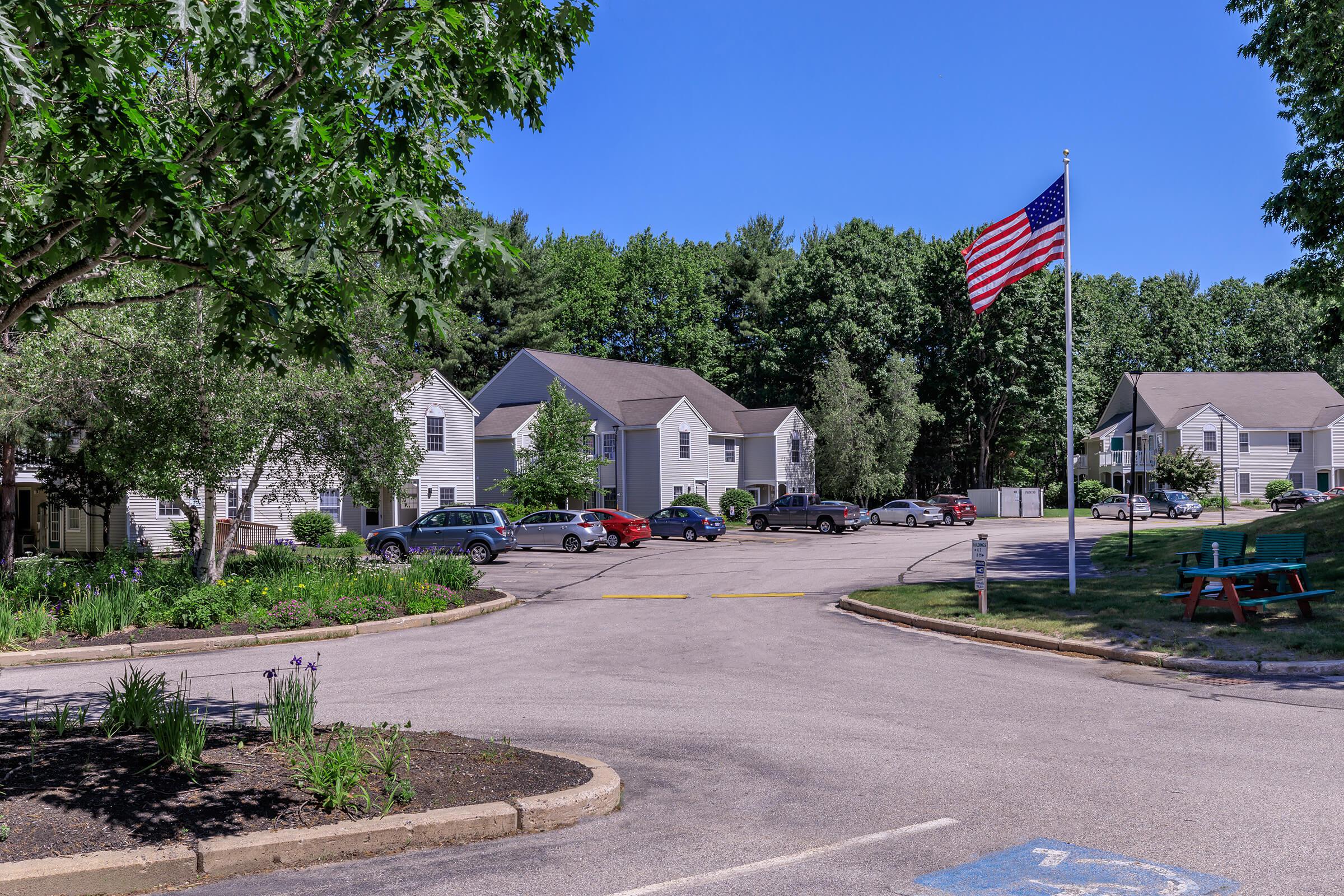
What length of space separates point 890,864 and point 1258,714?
218 inches

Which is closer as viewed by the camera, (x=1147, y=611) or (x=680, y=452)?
(x=1147, y=611)

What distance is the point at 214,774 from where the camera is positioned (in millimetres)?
6277

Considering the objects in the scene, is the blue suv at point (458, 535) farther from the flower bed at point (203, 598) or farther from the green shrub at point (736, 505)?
the green shrub at point (736, 505)

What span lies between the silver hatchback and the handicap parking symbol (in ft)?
94.3

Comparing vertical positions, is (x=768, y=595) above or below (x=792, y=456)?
below

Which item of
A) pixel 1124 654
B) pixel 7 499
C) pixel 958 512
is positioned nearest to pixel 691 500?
pixel 958 512

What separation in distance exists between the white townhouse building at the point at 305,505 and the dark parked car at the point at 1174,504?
36424 millimetres

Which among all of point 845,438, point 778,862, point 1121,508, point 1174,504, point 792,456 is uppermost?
point 845,438

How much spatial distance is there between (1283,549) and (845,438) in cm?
4444

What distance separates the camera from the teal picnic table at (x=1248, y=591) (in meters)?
13.5

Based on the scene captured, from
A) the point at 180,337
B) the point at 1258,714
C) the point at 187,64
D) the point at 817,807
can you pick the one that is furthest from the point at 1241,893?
the point at 180,337

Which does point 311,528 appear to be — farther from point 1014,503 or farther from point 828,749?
point 1014,503

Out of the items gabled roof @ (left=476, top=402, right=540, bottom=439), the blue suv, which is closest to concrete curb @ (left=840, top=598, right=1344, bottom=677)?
the blue suv

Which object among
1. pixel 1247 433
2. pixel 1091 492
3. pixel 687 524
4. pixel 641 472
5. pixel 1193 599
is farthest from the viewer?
pixel 1247 433
